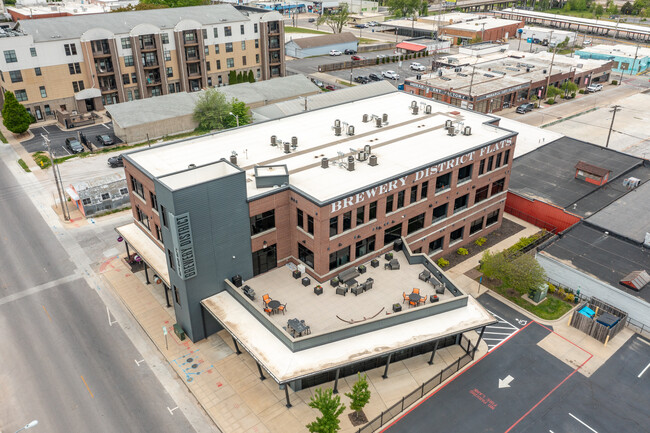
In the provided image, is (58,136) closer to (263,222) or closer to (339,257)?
(263,222)

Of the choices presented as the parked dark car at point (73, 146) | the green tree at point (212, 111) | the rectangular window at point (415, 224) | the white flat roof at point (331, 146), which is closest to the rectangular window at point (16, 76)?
the parked dark car at point (73, 146)

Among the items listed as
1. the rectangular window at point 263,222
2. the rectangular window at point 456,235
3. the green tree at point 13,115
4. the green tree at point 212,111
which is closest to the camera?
the rectangular window at point 263,222

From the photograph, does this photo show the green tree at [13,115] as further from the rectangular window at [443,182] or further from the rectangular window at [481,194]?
the rectangular window at [481,194]

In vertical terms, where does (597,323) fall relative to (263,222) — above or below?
below

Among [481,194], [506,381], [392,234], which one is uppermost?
[481,194]

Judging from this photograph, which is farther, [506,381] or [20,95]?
[20,95]

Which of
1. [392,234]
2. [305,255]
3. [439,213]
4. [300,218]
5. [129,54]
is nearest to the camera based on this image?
[300,218]

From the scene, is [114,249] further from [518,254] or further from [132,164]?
[518,254]

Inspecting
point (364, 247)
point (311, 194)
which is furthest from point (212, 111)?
point (364, 247)
